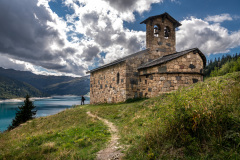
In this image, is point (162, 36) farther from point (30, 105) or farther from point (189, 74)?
point (30, 105)

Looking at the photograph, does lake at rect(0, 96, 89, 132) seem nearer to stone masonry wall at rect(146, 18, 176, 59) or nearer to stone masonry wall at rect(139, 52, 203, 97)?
stone masonry wall at rect(146, 18, 176, 59)

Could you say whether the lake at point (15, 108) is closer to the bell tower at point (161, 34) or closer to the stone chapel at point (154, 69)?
the stone chapel at point (154, 69)

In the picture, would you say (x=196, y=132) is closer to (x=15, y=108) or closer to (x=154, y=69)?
(x=154, y=69)

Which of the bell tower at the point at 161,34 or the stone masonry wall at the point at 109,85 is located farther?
the bell tower at the point at 161,34

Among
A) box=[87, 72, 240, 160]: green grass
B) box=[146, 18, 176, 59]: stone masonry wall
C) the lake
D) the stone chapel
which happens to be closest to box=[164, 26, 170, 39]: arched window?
the stone chapel

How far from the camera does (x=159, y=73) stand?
11.8m

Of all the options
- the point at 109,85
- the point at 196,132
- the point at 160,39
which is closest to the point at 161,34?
the point at 160,39

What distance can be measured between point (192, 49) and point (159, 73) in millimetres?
3219

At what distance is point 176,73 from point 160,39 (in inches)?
208

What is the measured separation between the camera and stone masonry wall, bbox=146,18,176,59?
15.3 metres

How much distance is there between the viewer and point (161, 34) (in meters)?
15.6

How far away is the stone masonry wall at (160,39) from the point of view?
601 inches

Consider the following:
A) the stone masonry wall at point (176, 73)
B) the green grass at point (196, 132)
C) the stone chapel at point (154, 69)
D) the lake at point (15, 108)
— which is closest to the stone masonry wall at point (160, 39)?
the stone chapel at point (154, 69)

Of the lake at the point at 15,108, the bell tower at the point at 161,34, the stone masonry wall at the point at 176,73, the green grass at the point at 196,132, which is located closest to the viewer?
the green grass at the point at 196,132
